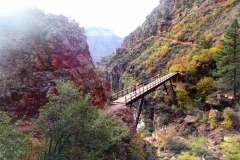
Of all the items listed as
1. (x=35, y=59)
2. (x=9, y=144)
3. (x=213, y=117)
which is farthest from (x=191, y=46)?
(x=9, y=144)

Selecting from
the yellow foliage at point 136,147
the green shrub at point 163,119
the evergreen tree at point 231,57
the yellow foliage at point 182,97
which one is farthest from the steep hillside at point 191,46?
the yellow foliage at point 136,147

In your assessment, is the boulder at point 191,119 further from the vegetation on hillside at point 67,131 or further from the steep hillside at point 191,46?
the vegetation on hillside at point 67,131

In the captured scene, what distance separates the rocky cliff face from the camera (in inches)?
341

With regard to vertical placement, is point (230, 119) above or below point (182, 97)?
below

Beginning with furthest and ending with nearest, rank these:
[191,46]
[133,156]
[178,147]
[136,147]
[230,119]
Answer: [191,46] < [230,119] < [178,147] < [136,147] < [133,156]

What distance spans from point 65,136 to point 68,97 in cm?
137

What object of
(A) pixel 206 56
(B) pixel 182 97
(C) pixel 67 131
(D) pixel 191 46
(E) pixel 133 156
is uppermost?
(D) pixel 191 46

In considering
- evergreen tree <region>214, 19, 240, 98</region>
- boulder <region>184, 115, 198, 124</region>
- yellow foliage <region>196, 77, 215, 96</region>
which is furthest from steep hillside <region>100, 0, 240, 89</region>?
boulder <region>184, 115, 198, 124</region>

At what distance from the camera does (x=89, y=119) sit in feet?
21.0

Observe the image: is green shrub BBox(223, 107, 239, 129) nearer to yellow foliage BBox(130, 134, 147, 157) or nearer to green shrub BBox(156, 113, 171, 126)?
green shrub BBox(156, 113, 171, 126)

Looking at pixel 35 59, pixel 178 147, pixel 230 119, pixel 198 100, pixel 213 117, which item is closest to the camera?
pixel 35 59

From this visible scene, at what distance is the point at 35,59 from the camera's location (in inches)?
377

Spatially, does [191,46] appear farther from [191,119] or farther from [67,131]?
[67,131]

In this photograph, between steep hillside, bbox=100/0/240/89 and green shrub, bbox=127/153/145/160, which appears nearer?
green shrub, bbox=127/153/145/160
